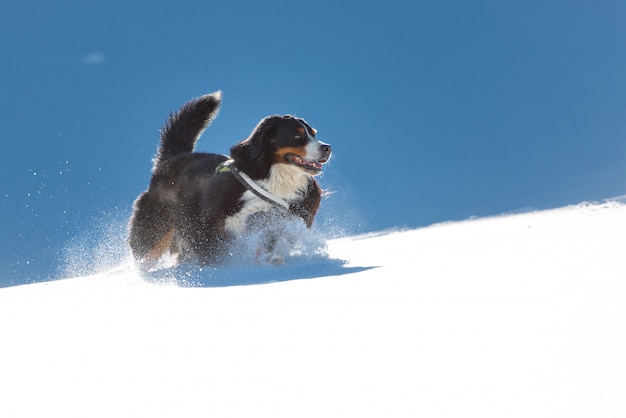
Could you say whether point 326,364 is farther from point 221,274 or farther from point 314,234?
point 314,234

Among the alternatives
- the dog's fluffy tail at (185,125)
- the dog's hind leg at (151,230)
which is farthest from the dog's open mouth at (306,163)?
the dog's fluffy tail at (185,125)

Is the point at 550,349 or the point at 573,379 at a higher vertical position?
the point at 550,349

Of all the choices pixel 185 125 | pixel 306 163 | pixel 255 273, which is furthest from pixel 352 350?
pixel 185 125

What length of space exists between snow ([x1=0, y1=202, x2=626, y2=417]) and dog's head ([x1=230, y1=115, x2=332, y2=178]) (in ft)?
8.13

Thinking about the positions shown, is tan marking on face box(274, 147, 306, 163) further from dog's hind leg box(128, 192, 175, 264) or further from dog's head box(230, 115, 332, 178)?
dog's hind leg box(128, 192, 175, 264)

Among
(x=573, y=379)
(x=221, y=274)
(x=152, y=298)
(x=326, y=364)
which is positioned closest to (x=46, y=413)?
(x=326, y=364)

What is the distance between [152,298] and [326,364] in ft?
6.48

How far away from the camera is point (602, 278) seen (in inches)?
97.3

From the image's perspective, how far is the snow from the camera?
146 centimetres

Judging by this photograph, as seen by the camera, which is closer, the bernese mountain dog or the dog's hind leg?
the bernese mountain dog

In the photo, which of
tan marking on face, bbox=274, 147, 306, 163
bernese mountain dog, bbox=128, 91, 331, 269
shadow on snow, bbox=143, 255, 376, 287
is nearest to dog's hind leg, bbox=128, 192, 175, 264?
bernese mountain dog, bbox=128, 91, 331, 269

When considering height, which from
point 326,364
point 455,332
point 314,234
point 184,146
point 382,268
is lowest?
point 326,364

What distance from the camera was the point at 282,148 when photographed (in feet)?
18.9

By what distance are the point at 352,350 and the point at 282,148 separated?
404 centimetres
